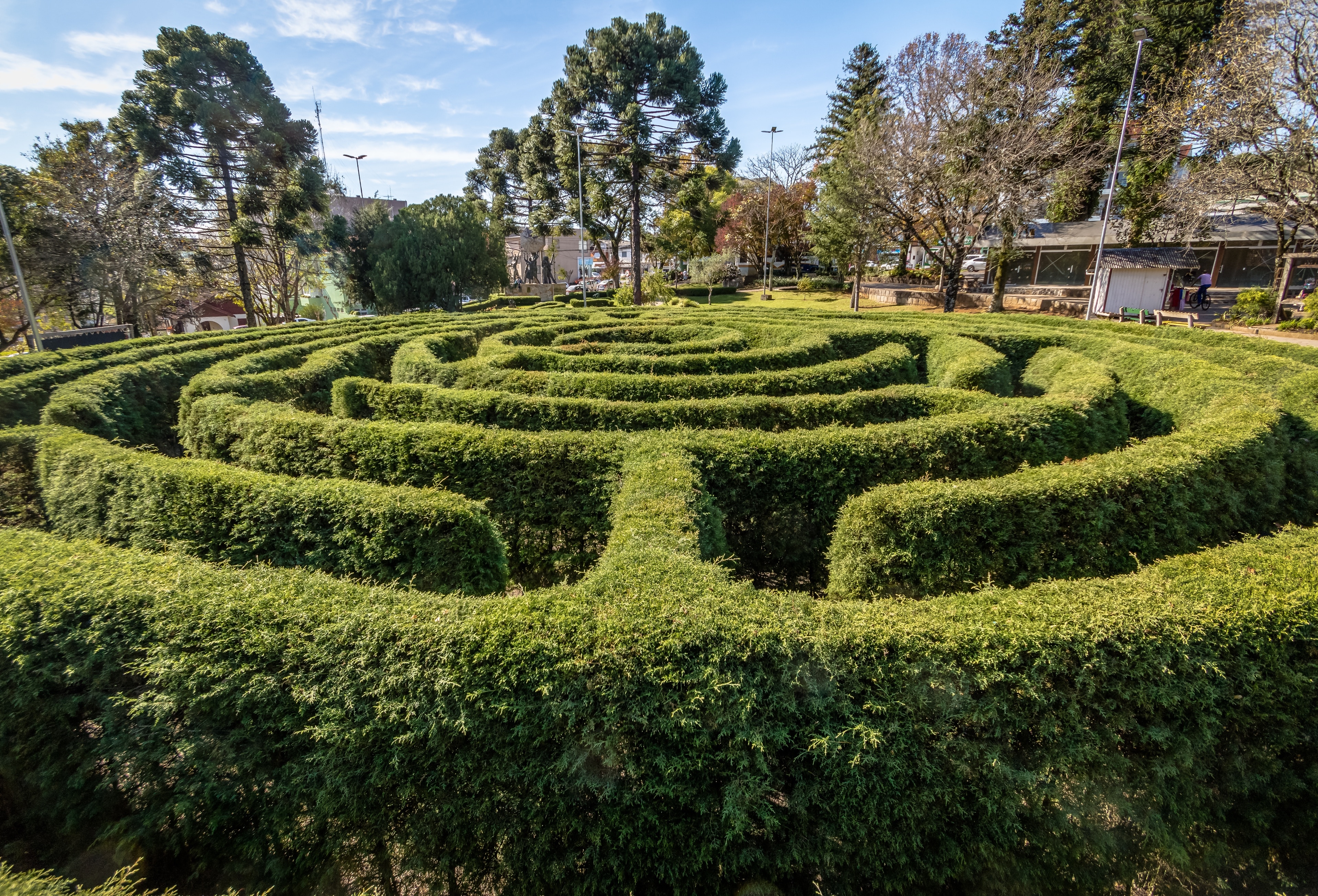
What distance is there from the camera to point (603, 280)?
64688mm

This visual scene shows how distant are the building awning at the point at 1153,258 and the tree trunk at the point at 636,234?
2735cm

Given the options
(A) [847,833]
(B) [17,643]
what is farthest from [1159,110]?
(B) [17,643]

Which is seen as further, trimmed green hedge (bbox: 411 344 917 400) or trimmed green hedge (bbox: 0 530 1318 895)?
trimmed green hedge (bbox: 411 344 917 400)

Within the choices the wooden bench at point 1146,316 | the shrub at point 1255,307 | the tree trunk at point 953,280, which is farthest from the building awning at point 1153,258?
the tree trunk at point 953,280

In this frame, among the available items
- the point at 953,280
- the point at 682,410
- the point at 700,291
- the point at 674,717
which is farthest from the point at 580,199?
the point at 674,717

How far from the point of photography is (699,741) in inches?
140

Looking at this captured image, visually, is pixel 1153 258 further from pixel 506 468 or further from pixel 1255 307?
pixel 506 468

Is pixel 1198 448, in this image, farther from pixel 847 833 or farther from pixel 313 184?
pixel 313 184

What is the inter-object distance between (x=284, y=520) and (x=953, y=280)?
107 ft

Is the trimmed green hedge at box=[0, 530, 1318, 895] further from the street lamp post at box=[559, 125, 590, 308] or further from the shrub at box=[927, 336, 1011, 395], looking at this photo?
the street lamp post at box=[559, 125, 590, 308]

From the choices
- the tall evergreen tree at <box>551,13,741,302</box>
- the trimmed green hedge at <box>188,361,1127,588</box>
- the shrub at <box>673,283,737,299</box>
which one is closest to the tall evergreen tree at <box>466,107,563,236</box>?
the tall evergreen tree at <box>551,13,741,302</box>

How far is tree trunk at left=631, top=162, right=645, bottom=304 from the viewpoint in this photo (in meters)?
40.3

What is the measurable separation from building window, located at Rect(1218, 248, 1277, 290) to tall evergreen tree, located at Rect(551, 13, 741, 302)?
105ft

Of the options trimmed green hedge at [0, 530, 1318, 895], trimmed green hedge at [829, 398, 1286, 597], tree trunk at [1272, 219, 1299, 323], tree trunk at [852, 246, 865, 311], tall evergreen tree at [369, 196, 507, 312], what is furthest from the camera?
tall evergreen tree at [369, 196, 507, 312]
